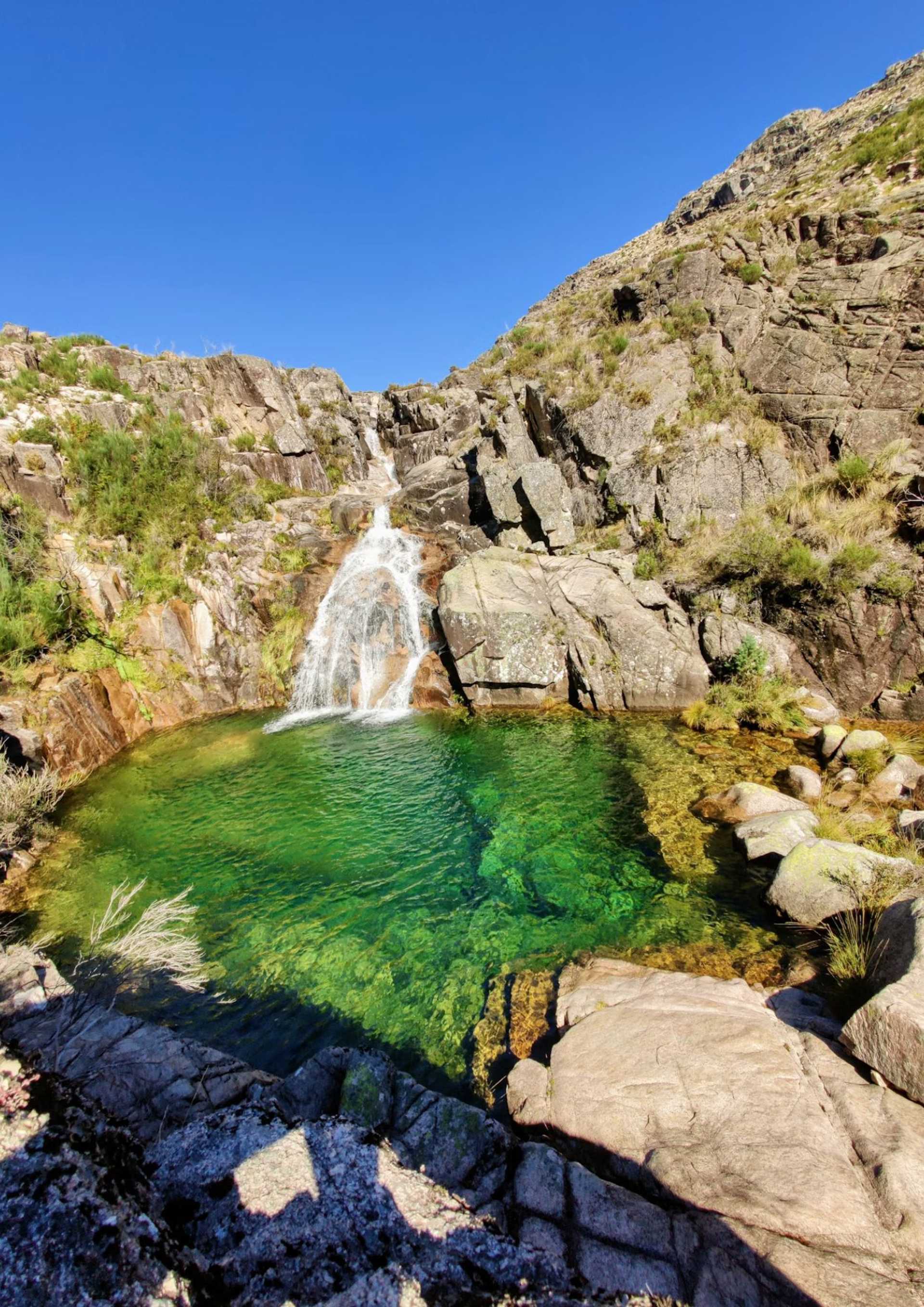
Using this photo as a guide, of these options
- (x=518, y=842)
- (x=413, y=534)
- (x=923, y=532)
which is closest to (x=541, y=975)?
(x=518, y=842)

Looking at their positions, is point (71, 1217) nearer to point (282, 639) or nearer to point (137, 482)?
point (282, 639)

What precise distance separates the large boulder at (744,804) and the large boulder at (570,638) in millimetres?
5061

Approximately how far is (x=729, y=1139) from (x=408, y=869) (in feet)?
17.8

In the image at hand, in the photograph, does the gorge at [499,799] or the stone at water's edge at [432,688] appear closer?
the gorge at [499,799]

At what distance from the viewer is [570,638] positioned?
14.9 meters

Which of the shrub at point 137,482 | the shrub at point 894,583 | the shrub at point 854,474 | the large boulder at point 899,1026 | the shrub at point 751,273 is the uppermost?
the shrub at point 751,273

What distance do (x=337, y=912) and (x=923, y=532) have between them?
1536 centimetres

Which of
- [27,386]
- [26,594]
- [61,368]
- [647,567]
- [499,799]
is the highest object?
[61,368]

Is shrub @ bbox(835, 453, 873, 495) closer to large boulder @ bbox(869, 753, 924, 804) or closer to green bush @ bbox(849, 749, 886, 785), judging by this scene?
green bush @ bbox(849, 749, 886, 785)

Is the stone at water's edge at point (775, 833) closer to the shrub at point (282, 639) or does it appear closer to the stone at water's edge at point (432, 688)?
the stone at water's edge at point (432, 688)

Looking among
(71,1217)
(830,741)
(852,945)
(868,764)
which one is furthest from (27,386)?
(868,764)

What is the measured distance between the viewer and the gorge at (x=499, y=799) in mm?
2729

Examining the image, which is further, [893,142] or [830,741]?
[893,142]

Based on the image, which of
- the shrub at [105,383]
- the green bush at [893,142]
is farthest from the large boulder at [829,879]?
the shrub at [105,383]
